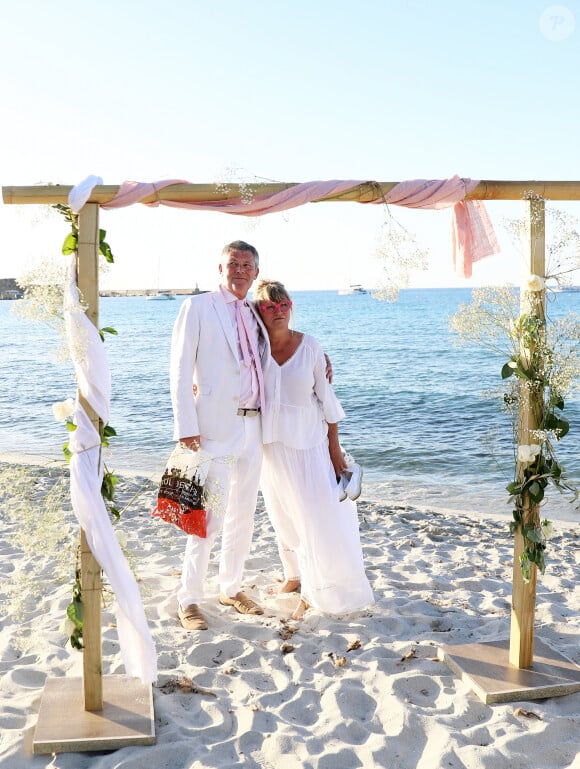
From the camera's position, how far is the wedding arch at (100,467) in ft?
9.64

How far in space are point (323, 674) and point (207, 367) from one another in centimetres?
167

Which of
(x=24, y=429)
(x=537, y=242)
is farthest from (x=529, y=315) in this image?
(x=24, y=429)

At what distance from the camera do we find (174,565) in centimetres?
511

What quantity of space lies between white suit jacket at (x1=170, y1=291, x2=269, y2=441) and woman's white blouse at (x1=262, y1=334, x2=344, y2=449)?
0.22m

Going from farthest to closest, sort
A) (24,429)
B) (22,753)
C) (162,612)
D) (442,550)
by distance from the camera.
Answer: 1. (24,429)
2. (442,550)
3. (162,612)
4. (22,753)

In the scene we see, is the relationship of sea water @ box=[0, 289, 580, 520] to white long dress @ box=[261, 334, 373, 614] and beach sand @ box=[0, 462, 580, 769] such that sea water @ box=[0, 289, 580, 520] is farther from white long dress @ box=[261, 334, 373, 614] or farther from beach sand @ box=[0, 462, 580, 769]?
beach sand @ box=[0, 462, 580, 769]

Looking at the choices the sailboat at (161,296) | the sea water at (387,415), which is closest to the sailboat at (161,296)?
the sailboat at (161,296)

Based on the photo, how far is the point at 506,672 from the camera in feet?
11.2

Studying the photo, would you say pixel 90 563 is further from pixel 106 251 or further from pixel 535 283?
pixel 535 283

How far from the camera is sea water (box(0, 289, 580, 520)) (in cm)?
847

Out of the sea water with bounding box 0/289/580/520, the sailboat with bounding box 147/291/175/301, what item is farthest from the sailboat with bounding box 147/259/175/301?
the sea water with bounding box 0/289/580/520

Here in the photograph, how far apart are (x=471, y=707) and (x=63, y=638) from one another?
212 cm

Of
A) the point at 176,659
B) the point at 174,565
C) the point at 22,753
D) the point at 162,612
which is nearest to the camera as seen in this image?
the point at 22,753

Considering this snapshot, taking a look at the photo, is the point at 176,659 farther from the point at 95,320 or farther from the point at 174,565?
the point at 95,320
